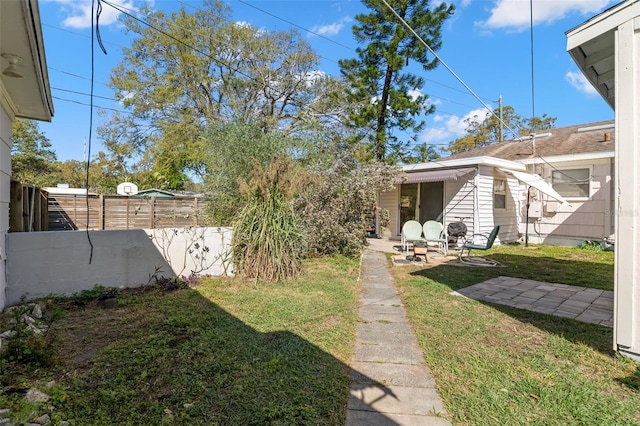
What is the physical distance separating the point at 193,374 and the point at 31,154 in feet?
99.2

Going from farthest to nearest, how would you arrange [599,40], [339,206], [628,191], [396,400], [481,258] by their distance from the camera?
[339,206] < [481,258] < [599,40] < [628,191] < [396,400]

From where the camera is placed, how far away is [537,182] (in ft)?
35.4

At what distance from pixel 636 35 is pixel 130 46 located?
22323 mm

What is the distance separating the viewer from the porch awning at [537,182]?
10.5 m

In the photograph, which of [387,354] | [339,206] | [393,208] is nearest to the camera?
[387,354]

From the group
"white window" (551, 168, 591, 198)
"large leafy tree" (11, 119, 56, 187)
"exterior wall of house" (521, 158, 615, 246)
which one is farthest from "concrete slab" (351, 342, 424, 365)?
"large leafy tree" (11, 119, 56, 187)

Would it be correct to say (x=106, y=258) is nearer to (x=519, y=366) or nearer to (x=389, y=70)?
(x=519, y=366)

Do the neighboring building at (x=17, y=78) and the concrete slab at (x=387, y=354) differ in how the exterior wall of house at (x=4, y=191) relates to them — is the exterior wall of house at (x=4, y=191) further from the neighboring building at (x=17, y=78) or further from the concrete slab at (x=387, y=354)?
the concrete slab at (x=387, y=354)

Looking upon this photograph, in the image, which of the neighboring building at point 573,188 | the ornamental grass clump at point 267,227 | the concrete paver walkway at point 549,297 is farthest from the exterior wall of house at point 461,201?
the ornamental grass clump at point 267,227

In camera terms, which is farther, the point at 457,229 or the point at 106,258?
the point at 457,229

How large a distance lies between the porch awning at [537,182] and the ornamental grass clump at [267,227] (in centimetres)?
864

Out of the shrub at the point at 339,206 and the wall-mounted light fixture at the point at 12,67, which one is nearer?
the wall-mounted light fixture at the point at 12,67

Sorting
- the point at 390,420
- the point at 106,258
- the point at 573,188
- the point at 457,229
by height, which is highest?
the point at 573,188

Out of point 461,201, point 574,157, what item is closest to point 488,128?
point 574,157
